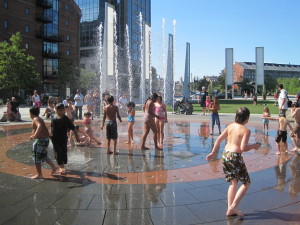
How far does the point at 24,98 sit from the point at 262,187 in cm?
4333

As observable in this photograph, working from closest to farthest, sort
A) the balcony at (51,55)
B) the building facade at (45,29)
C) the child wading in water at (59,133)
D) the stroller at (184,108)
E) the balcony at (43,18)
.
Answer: the child wading in water at (59,133), the stroller at (184,108), the building facade at (45,29), the balcony at (43,18), the balcony at (51,55)

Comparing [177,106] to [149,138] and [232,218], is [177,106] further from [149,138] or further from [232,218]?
[232,218]

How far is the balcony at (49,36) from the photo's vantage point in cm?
4834

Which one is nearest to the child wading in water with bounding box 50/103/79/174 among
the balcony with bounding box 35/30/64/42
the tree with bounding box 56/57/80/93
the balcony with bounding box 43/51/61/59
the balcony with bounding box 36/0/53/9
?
the tree with bounding box 56/57/80/93

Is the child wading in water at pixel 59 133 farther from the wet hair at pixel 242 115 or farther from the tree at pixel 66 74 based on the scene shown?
the tree at pixel 66 74

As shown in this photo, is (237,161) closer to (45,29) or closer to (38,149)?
(38,149)

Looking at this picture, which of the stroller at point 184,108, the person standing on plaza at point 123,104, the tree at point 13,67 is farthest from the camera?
the tree at point 13,67

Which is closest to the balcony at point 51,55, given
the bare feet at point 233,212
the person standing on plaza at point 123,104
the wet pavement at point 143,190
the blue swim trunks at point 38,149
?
the person standing on plaza at point 123,104

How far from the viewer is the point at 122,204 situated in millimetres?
4336

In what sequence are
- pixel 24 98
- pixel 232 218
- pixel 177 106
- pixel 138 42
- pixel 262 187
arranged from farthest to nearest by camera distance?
1. pixel 138 42
2. pixel 24 98
3. pixel 177 106
4. pixel 262 187
5. pixel 232 218

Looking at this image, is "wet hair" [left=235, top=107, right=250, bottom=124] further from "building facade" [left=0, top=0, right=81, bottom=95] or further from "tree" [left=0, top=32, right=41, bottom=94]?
"building facade" [left=0, top=0, right=81, bottom=95]

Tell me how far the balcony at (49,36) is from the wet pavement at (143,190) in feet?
147

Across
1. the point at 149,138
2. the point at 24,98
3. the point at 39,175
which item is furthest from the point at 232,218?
the point at 24,98

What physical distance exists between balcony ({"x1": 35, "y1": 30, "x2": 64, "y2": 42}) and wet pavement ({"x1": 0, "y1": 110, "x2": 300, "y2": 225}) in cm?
4492
